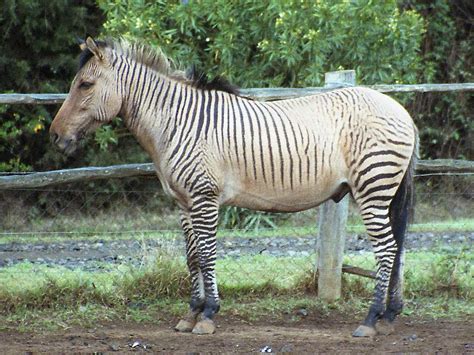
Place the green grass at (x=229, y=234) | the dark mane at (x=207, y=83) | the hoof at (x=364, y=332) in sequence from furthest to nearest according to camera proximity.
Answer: the green grass at (x=229, y=234), the dark mane at (x=207, y=83), the hoof at (x=364, y=332)

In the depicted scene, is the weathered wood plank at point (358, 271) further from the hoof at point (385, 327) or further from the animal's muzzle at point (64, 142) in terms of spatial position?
the animal's muzzle at point (64, 142)

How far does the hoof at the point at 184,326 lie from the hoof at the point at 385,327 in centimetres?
151

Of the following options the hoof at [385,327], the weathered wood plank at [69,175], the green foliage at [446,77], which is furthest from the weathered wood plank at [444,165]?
the green foliage at [446,77]

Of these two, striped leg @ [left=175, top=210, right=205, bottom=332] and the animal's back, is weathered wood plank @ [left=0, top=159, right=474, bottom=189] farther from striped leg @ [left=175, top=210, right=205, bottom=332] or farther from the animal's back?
the animal's back

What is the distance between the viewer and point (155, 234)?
1084 cm

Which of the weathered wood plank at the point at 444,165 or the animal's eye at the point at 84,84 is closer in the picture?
the animal's eye at the point at 84,84

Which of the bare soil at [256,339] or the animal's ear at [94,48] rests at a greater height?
the animal's ear at [94,48]

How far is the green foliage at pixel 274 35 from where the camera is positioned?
42.2 feet

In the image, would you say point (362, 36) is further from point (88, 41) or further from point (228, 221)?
point (88, 41)

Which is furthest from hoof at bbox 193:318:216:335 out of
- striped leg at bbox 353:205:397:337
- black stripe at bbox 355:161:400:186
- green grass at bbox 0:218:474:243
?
green grass at bbox 0:218:474:243

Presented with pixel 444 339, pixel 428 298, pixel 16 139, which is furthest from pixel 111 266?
pixel 16 139

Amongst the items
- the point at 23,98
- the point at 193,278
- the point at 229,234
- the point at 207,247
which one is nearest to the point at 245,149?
the point at 207,247

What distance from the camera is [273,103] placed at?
752 cm

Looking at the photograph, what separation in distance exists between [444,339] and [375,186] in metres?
1.30
